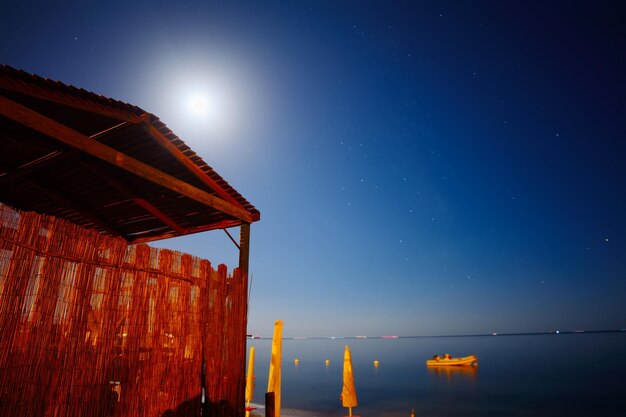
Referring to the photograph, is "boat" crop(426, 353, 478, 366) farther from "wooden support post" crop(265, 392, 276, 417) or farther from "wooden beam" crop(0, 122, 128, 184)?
"wooden beam" crop(0, 122, 128, 184)

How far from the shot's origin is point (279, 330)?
10484 millimetres

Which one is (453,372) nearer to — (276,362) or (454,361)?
(454,361)

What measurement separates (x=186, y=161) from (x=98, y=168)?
73.6 inches

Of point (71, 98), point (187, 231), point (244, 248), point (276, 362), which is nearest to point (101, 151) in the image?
point (71, 98)

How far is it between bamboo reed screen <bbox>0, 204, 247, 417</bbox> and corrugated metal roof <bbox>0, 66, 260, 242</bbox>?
1472mm

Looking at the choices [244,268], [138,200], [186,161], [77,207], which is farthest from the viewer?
[77,207]

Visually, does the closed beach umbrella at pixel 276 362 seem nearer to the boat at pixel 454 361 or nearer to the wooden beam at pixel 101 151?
the wooden beam at pixel 101 151

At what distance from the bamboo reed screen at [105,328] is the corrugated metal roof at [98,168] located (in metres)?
1.47

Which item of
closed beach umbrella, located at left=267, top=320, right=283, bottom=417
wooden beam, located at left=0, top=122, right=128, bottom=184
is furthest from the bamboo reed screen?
closed beach umbrella, located at left=267, top=320, right=283, bottom=417

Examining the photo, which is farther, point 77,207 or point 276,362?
point 276,362

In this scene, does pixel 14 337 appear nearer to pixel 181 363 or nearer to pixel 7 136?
pixel 181 363

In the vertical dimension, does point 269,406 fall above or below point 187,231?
below

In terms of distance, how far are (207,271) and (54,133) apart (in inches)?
101

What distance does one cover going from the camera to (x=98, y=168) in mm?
6234
